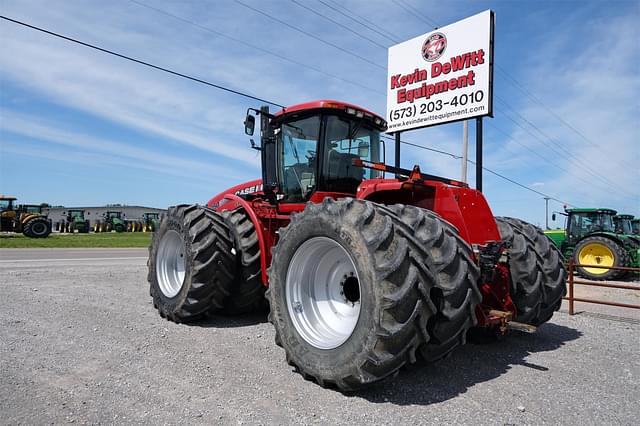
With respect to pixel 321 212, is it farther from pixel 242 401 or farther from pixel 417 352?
pixel 242 401

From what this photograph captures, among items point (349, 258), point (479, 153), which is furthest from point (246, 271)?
point (479, 153)

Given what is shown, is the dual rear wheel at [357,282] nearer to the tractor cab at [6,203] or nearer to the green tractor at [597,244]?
the green tractor at [597,244]

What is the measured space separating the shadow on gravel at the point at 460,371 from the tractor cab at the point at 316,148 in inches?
88.3

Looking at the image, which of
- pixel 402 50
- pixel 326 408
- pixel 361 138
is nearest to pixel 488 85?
pixel 402 50

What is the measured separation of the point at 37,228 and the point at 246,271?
27710 millimetres

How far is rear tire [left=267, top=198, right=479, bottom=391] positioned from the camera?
3.12 meters

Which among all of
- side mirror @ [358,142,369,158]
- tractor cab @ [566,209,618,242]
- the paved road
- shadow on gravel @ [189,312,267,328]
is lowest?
the paved road

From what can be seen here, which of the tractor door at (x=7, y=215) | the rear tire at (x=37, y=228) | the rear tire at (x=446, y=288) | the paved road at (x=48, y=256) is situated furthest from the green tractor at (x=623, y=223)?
the tractor door at (x=7, y=215)

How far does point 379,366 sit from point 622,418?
171 centimetres

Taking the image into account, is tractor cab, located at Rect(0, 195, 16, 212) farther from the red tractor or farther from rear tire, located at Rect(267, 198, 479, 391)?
rear tire, located at Rect(267, 198, 479, 391)

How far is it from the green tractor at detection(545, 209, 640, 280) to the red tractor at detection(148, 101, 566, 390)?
9.91 meters

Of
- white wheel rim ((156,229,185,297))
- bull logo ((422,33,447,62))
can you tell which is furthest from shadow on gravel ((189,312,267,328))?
bull logo ((422,33,447,62))

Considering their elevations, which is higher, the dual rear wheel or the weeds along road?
the dual rear wheel

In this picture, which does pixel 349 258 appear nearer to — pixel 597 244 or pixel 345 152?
pixel 345 152
